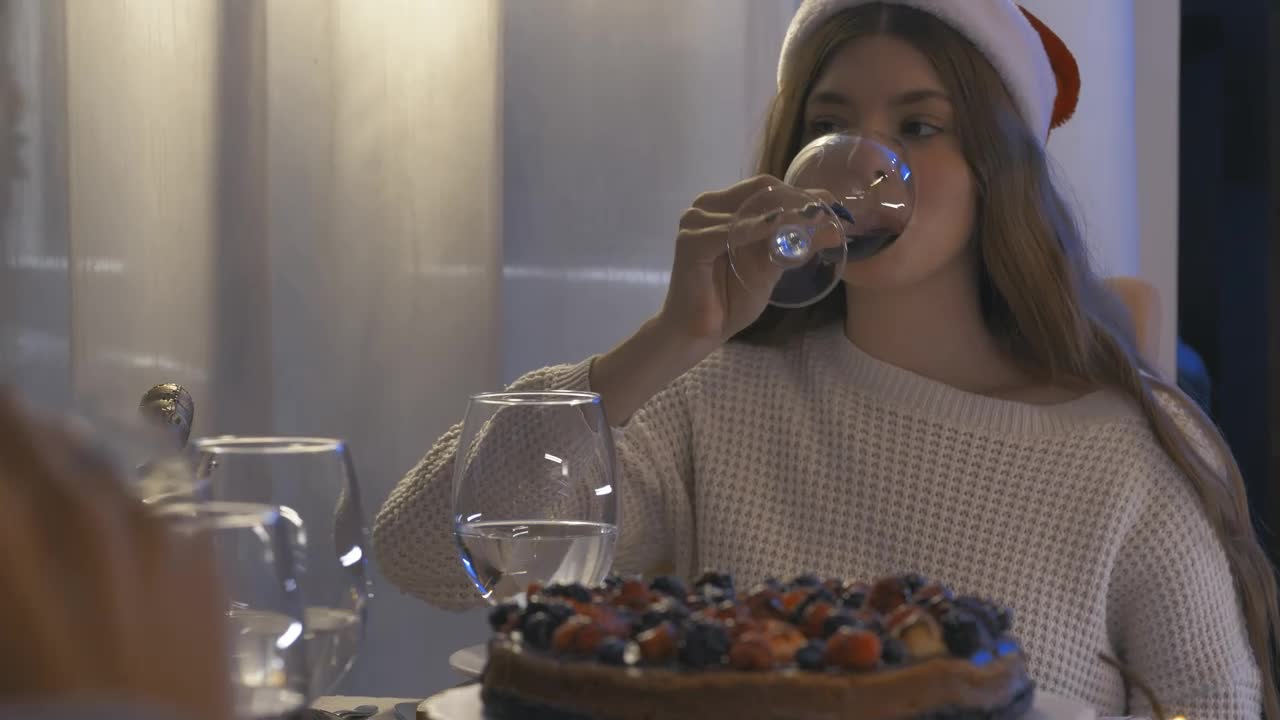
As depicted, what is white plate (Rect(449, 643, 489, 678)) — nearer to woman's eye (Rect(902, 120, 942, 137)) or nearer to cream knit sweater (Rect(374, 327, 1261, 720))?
cream knit sweater (Rect(374, 327, 1261, 720))

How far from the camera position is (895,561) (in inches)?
57.6

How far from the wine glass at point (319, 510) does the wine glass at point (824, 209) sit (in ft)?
2.24

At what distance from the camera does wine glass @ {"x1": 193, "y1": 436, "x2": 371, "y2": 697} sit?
1.71 feet

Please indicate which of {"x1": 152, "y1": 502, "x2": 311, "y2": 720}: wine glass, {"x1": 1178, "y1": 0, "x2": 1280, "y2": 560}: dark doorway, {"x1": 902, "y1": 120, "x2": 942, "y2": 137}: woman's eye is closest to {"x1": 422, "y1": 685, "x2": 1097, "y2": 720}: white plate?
{"x1": 152, "y1": 502, "x2": 311, "y2": 720}: wine glass

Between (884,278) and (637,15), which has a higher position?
(637,15)

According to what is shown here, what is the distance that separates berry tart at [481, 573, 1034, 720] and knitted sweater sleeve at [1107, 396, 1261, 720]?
0.75 metres

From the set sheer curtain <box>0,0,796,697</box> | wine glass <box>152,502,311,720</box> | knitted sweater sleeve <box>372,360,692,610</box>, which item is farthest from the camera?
sheer curtain <box>0,0,796,697</box>

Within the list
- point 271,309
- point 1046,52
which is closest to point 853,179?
point 1046,52

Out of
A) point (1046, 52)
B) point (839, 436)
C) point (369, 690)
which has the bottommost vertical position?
point (369, 690)

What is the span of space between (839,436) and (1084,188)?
3.27 feet

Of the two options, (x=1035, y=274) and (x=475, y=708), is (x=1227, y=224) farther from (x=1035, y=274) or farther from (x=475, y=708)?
(x=475, y=708)

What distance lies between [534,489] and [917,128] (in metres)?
0.78

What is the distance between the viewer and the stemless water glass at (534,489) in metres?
0.79

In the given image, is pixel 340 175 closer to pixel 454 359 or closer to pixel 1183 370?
pixel 454 359
